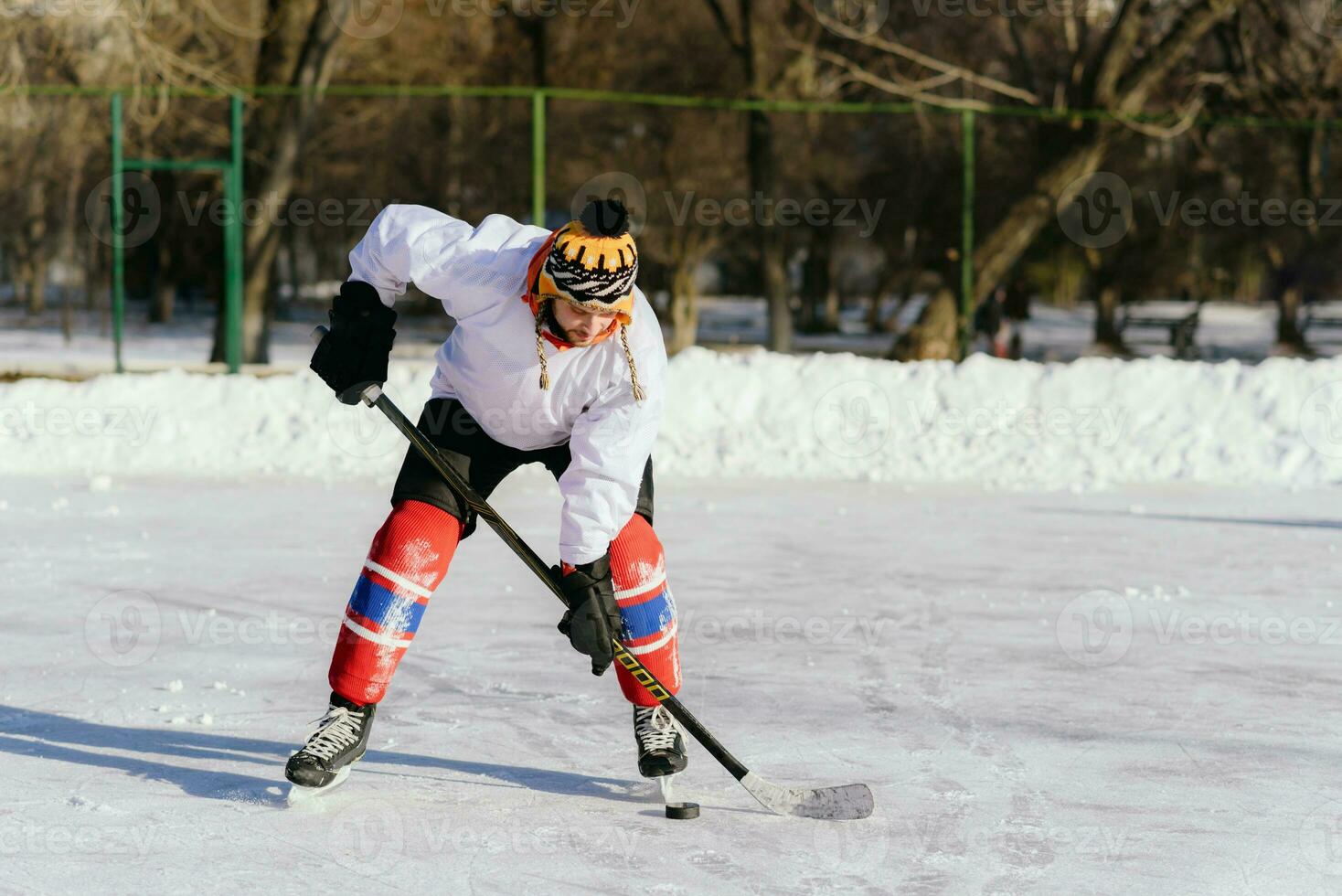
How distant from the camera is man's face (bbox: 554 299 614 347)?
3.02m

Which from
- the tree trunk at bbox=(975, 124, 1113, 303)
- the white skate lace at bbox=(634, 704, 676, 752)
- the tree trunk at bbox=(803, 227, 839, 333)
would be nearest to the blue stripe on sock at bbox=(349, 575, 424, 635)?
the white skate lace at bbox=(634, 704, 676, 752)

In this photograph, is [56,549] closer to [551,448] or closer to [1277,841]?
[551,448]

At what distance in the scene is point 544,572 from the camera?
3365mm

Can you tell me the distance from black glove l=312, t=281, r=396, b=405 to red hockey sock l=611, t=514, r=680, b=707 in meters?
0.64

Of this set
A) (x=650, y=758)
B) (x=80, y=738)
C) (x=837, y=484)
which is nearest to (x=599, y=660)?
(x=650, y=758)

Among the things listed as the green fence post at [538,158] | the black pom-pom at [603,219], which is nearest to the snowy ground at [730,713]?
the black pom-pom at [603,219]

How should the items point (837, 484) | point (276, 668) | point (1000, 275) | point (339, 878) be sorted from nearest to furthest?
point (339, 878) → point (276, 668) → point (837, 484) → point (1000, 275)

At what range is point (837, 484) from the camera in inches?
333

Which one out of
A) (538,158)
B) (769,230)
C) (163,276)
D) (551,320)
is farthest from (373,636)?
(163,276)

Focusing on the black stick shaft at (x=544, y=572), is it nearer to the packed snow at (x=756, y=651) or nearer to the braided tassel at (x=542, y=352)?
the packed snow at (x=756, y=651)

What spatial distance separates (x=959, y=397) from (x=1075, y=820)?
21.3ft

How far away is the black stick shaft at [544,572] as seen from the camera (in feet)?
10.7

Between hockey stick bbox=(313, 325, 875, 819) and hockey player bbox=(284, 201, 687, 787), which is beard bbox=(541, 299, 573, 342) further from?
hockey stick bbox=(313, 325, 875, 819)

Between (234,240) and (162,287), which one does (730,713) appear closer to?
(234,240)
